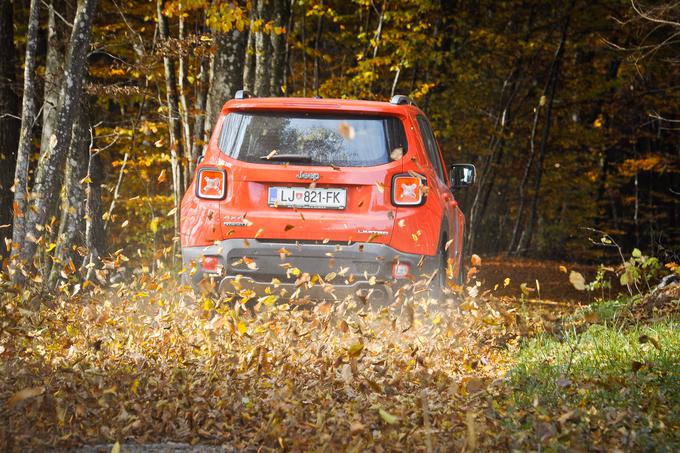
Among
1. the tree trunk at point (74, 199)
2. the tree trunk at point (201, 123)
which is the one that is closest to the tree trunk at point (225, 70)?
the tree trunk at point (201, 123)

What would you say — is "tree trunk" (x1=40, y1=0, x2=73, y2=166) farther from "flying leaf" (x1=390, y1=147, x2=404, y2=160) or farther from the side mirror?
"flying leaf" (x1=390, y1=147, x2=404, y2=160)

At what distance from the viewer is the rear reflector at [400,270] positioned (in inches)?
296

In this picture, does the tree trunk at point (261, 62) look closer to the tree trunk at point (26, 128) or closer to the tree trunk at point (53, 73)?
the tree trunk at point (53, 73)

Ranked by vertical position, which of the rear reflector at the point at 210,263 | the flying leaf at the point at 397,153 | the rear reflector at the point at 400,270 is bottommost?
the rear reflector at the point at 210,263

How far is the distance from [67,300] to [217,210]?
239cm

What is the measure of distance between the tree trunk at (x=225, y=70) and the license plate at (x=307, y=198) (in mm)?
6454

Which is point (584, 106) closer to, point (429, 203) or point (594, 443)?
point (429, 203)

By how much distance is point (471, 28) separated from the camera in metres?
24.9

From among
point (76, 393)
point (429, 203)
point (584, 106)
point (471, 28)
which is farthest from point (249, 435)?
point (584, 106)

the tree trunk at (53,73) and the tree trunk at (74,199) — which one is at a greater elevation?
the tree trunk at (53,73)

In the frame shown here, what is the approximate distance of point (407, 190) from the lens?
25.0 feet

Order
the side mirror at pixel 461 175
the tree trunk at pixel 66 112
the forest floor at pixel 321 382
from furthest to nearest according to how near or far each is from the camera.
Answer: the tree trunk at pixel 66 112, the side mirror at pixel 461 175, the forest floor at pixel 321 382

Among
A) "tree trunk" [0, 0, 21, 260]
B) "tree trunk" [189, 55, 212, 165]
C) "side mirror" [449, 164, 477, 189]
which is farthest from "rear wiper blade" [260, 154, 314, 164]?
"tree trunk" [0, 0, 21, 260]

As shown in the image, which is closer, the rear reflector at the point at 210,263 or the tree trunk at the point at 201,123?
the rear reflector at the point at 210,263
